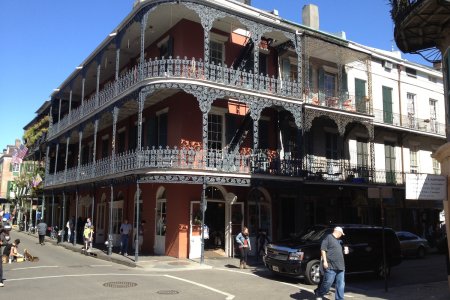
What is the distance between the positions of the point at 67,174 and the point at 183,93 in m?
12.0

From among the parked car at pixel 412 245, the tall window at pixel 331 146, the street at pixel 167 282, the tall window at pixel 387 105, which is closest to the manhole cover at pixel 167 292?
the street at pixel 167 282

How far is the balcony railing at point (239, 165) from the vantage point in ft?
58.8

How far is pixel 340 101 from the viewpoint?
2384 cm

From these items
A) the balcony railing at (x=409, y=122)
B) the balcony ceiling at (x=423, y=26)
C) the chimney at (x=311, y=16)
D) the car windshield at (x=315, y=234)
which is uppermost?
the chimney at (x=311, y=16)

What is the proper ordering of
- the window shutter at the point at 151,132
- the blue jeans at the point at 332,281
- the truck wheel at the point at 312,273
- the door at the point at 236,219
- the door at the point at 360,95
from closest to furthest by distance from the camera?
the blue jeans at the point at 332,281 → the truck wheel at the point at 312,273 → the door at the point at 236,219 → the window shutter at the point at 151,132 → the door at the point at 360,95

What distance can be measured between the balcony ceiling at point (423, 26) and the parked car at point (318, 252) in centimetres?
608

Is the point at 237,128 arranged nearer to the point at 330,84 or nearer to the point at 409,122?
the point at 330,84

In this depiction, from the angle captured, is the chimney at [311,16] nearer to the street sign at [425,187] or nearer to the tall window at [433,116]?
the tall window at [433,116]

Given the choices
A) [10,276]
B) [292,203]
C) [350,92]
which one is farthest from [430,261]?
[10,276]

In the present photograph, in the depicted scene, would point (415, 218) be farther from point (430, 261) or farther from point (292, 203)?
point (292, 203)

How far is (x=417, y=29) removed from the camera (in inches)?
438

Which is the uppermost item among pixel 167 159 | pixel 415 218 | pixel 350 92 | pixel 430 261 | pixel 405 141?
pixel 350 92

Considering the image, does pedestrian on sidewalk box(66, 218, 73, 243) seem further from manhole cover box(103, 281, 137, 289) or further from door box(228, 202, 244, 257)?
manhole cover box(103, 281, 137, 289)

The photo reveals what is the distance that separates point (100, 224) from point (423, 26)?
22.0 meters
